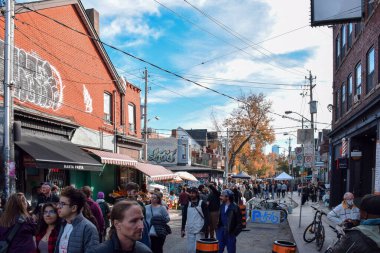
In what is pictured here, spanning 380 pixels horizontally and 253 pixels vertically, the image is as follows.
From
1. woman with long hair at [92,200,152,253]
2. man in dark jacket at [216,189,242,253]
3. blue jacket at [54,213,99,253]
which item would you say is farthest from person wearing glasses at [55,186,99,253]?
man in dark jacket at [216,189,242,253]

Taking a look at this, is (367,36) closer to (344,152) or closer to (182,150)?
(344,152)

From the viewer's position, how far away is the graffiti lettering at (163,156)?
44938mm

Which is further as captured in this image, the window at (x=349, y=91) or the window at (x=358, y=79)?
the window at (x=349, y=91)

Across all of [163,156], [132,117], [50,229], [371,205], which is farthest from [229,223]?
[163,156]

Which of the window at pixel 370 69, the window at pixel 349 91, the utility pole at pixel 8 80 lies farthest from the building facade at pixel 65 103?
the window at pixel 349 91

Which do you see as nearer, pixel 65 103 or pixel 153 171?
pixel 65 103

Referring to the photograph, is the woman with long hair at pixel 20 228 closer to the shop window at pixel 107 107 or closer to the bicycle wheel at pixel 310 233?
the bicycle wheel at pixel 310 233

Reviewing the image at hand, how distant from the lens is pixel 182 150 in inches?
1783

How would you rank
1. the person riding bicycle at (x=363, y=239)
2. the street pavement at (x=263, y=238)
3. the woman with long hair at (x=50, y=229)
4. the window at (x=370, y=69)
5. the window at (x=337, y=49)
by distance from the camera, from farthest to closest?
the window at (x=337, y=49) → the window at (x=370, y=69) → the street pavement at (x=263, y=238) → the woman with long hair at (x=50, y=229) → the person riding bicycle at (x=363, y=239)

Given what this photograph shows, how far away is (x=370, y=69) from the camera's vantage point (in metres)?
15.0

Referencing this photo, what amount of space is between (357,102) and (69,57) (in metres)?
12.8

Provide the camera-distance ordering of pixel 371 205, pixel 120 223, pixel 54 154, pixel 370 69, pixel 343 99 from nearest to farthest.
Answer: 1. pixel 120 223
2. pixel 371 205
3. pixel 54 154
4. pixel 370 69
5. pixel 343 99

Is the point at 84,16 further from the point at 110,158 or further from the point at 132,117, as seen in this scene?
the point at 132,117

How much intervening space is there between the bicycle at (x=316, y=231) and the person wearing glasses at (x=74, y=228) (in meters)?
8.73
